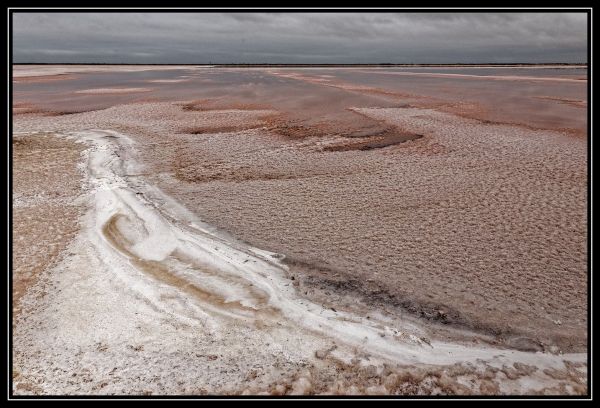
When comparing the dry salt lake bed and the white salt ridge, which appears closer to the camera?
the dry salt lake bed

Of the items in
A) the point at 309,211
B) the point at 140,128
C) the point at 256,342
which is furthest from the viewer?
the point at 140,128

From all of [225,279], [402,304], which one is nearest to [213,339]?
[225,279]

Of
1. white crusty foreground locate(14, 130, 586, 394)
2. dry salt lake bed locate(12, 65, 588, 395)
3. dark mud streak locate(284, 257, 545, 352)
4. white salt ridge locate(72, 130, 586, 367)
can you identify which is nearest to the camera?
white crusty foreground locate(14, 130, 586, 394)

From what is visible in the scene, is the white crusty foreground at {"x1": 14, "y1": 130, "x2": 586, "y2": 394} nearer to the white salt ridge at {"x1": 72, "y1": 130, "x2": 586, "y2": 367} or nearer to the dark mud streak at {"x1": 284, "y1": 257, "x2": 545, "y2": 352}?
the white salt ridge at {"x1": 72, "y1": 130, "x2": 586, "y2": 367}

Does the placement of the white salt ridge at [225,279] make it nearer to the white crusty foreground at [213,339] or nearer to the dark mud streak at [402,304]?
the white crusty foreground at [213,339]

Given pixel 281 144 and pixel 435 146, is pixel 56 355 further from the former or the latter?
pixel 435 146

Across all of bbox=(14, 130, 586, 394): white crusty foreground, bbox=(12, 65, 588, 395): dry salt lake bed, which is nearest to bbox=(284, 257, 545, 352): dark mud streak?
bbox=(12, 65, 588, 395): dry salt lake bed

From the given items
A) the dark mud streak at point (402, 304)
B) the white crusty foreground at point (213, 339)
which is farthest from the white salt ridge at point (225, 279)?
the dark mud streak at point (402, 304)

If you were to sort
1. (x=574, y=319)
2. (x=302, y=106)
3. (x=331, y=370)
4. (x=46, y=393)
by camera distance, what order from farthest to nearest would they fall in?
(x=302, y=106) < (x=574, y=319) < (x=331, y=370) < (x=46, y=393)

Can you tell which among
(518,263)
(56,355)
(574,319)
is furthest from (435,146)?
(56,355)
